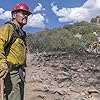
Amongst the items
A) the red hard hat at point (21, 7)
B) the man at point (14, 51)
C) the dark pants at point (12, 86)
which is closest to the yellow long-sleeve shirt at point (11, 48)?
the man at point (14, 51)

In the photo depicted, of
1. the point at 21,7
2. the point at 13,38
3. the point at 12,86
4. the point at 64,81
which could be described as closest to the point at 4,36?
the point at 13,38

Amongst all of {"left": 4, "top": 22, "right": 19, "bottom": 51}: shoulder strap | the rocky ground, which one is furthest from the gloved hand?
the rocky ground

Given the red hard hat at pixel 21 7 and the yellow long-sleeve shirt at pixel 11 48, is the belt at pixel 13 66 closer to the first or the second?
the yellow long-sleeve shirt at pixel 11 48

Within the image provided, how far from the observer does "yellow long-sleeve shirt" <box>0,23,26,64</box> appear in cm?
505

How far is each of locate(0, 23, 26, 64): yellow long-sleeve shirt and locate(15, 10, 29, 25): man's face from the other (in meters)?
0.19

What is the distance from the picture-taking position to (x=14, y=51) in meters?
5.25

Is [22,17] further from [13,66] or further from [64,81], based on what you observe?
[64,81]

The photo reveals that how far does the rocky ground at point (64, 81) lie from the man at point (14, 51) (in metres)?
3.40

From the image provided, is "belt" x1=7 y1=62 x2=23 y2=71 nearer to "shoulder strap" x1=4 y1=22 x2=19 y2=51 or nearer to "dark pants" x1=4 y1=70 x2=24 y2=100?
"dark pants" x1=4 y1=70 x2=24 y2=100

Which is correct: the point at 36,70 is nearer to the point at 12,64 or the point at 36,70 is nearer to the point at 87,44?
the point at 12,64

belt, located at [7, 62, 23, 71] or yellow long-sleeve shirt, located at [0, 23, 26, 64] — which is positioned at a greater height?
yellow long-sleeve shirt, located at [0, 23, 26, 64]

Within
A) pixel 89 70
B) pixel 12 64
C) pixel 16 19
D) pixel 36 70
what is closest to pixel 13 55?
pixel 12 64

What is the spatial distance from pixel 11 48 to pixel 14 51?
56 millimetres

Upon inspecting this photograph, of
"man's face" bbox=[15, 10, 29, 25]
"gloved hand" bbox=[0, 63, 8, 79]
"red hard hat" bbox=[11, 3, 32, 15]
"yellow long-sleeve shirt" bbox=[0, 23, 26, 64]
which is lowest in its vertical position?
"gloved hand" bbox=[0, 63, 8, 79]
